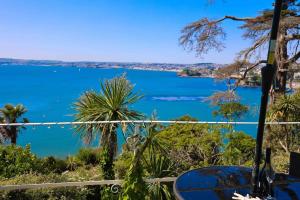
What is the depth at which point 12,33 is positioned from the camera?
4662 centimetres

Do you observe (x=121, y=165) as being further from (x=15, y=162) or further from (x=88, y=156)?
(x=88, y=156)

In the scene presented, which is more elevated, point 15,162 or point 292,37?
point 292,37

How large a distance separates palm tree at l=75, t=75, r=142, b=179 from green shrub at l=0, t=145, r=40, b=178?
596 millimetres

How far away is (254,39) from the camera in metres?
12.8

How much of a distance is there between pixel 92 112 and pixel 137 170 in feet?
4.41

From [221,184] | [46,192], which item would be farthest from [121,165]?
[221,184]

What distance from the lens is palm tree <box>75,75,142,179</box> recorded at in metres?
3.41

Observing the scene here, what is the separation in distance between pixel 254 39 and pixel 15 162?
37.6 ft

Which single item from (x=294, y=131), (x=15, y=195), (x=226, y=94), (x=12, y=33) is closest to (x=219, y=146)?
(x=15, y=195)

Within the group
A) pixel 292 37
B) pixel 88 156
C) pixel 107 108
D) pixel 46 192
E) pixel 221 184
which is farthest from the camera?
pixel 88 156

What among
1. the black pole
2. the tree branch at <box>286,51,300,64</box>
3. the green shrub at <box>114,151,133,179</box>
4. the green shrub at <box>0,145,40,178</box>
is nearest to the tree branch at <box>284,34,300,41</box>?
the tree branch at <box>286,51,300,64</box>

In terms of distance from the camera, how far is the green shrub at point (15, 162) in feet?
9.64

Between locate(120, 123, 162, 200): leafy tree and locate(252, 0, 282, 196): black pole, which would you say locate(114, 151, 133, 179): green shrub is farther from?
locate(252, 0, 282, 196): black pole

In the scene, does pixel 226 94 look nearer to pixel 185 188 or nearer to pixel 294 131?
pixel 294 131
